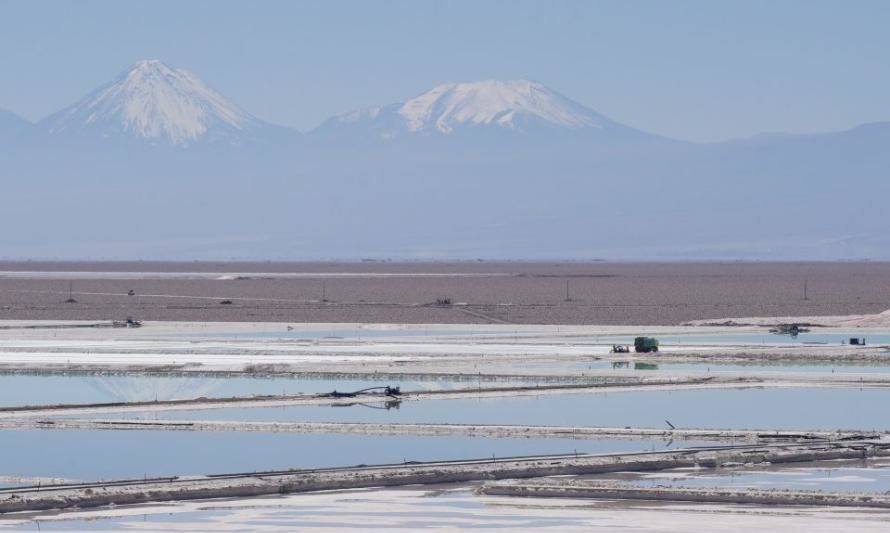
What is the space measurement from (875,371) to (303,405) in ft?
43.2

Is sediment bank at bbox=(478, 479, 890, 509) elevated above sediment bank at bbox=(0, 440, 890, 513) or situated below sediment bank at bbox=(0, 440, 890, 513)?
below

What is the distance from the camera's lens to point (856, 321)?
56.8 m

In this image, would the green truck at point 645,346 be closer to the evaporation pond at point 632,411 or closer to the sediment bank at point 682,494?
the evaporation pond at point 632,411

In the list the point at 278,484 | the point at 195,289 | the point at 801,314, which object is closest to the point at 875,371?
the point at 278,484

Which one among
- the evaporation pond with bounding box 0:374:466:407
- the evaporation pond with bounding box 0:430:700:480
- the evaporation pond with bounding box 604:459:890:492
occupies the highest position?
the evaporation pond with bounding box 0:374:466:407

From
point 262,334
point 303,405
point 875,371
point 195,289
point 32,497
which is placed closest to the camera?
point 32,497

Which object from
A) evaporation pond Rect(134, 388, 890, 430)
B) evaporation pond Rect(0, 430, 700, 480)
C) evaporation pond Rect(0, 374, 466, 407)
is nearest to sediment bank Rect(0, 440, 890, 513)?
evaporation pond Rect(0, 430, 700, 480)

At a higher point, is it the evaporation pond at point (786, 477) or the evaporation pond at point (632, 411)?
the evaporation pond at point (632, 411)

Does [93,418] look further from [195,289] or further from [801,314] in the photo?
[195,289]

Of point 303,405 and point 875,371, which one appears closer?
point 303,405

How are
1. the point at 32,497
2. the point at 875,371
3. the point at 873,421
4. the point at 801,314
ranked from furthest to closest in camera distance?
the point at 801,314 < the point at 875,371 < the point at 873,421 < the point at 32,497

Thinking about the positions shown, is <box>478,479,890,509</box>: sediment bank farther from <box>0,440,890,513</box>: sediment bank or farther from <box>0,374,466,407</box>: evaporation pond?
<box>0,374,466,407</box>: evaporation pond

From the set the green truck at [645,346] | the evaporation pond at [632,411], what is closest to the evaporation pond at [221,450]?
the evaporation pond at [632,411]

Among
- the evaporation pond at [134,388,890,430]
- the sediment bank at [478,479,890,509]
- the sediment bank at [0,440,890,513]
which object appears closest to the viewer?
the sediment bank at [478,479,890,509]
